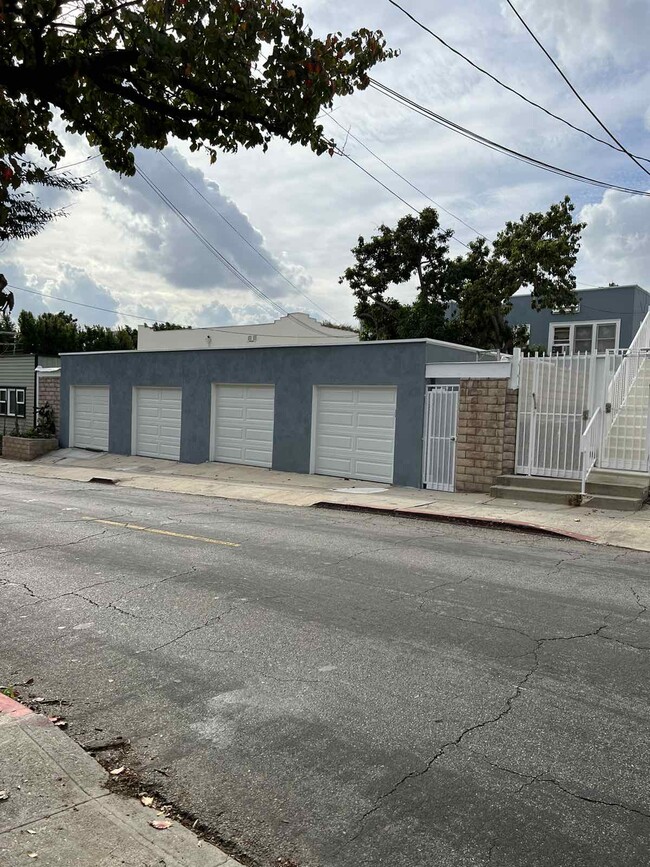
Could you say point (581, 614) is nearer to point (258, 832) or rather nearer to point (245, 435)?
point (258, 832)

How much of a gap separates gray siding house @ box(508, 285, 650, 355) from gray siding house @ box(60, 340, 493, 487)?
37.7 ft

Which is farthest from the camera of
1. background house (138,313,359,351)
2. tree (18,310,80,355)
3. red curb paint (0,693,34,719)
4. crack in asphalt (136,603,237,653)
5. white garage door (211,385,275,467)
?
tree (18,310,80,355)

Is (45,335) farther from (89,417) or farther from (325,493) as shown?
(325,493)

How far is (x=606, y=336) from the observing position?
92.7ft

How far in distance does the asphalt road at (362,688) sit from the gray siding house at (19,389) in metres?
21.1

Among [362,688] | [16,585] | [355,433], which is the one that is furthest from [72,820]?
[355,433]

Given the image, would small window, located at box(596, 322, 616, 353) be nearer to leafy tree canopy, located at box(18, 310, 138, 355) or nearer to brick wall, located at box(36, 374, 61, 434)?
brick wall, located at box(36, 374, 61, 434)

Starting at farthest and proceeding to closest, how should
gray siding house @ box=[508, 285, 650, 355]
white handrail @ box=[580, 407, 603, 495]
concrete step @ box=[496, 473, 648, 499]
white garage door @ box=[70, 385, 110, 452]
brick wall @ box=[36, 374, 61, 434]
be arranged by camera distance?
gray siding house @ box=[508, 285, 650, 355], brick wall @ box=[36, 374, 61, 434], white garage door @ box=[70, 385, 110, 452], white handrail @ box=[580, 407, 603, 495], concrete step @ box=[496, 473, 648, 499]

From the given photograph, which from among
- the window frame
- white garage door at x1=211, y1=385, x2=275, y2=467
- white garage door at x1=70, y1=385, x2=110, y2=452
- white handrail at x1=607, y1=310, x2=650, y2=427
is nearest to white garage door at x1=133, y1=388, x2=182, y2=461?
white garage door at x1=211, y1=385, x2=275, y2=467

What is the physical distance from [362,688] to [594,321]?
88.6ft

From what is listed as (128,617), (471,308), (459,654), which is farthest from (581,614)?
(471,308)

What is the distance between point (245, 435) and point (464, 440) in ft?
24.1

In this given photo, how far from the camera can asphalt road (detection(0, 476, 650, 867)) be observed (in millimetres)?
3127

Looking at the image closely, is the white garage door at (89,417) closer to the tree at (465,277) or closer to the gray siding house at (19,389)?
the gray siding house at (19,389)
